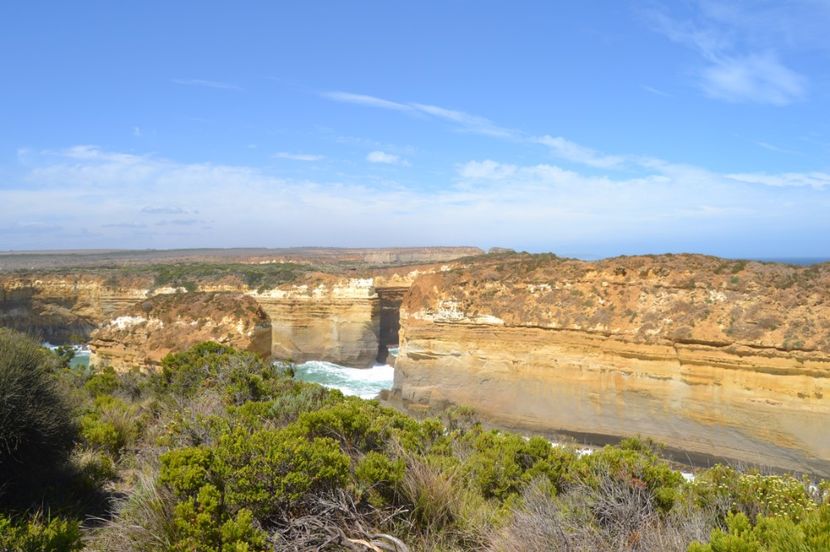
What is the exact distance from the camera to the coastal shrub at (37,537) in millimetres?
3551

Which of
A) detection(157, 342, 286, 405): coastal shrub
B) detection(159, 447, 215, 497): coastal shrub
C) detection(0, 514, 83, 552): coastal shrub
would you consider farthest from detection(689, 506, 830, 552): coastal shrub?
detection(157, 342, 286, 405): coastal shrub

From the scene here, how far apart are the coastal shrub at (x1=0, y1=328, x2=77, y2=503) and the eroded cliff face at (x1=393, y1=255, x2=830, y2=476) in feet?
51.9

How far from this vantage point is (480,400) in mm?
19812

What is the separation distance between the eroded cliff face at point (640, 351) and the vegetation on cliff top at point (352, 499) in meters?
11.6

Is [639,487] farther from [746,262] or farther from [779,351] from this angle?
[746,262]

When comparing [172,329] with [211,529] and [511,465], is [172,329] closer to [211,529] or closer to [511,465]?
[511,465]

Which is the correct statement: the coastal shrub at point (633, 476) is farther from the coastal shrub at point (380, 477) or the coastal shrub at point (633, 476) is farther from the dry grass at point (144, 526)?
the dry grass at point (144, 526)

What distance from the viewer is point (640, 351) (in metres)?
17.2

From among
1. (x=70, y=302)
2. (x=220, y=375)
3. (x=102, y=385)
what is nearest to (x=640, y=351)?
(x=220, y=375)

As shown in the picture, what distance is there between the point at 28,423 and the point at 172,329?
12418 millimetres

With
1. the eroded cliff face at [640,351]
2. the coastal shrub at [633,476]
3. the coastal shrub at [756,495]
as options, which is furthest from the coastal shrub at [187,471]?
the eroded cliff face at [640,351]

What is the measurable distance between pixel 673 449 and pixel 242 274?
33.4m

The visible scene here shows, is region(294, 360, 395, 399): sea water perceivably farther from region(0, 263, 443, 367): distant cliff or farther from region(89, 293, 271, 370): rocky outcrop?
region(89, 293, 271, 370): rocky outcrop

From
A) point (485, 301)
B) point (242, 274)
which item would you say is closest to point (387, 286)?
point (242, 274)
